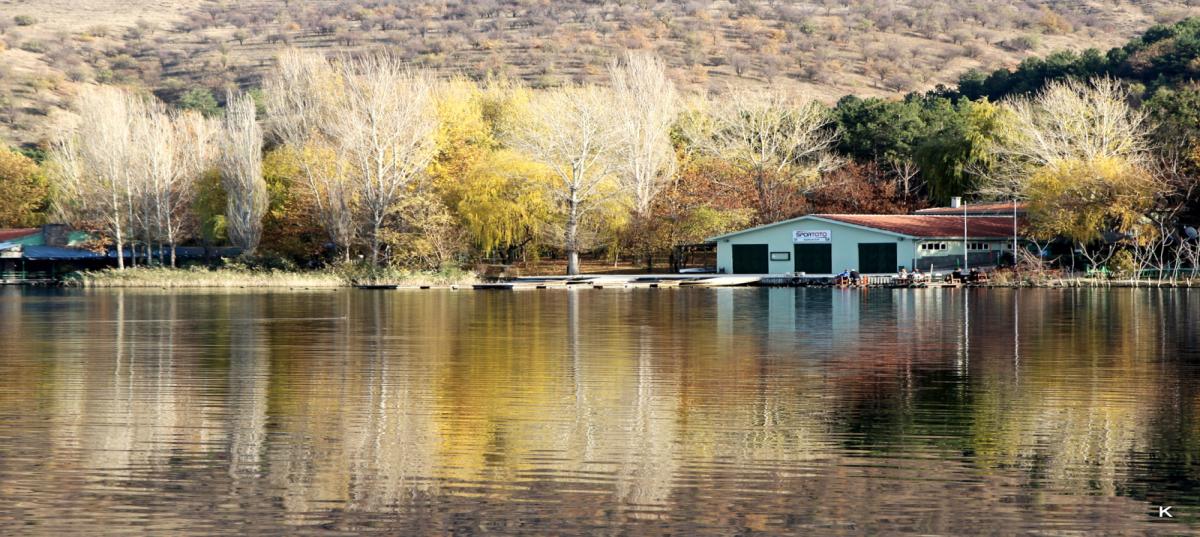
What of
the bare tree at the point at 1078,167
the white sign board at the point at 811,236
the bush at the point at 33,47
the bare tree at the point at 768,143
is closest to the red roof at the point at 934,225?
the white sign board at the point at 811,236

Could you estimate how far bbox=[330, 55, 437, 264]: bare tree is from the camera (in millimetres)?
69500

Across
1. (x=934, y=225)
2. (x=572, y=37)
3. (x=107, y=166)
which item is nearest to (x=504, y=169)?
(x=107, y=166)

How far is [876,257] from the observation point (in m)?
66.8

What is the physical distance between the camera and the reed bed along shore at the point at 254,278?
68.1 metres

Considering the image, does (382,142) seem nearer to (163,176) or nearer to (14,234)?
(163,176)

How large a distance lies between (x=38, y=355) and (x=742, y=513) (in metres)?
20.3

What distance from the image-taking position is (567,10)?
194125mm

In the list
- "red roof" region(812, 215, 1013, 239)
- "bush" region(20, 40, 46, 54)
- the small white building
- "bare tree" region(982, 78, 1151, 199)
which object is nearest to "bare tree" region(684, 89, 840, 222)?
the small white building

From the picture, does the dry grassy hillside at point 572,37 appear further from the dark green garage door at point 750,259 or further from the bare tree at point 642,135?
the dark green garage door at point 750,259

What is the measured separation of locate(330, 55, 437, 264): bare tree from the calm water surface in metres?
35.0

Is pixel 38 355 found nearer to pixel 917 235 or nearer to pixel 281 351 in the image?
pixel 281 351

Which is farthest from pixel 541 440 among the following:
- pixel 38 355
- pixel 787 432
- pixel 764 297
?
pixel 764 297

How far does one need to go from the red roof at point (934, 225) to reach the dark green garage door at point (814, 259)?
1.63 m

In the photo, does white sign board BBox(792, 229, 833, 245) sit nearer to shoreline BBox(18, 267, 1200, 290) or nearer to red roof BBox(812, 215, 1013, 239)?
red roof BBox(812, 215, 1013, 239)
